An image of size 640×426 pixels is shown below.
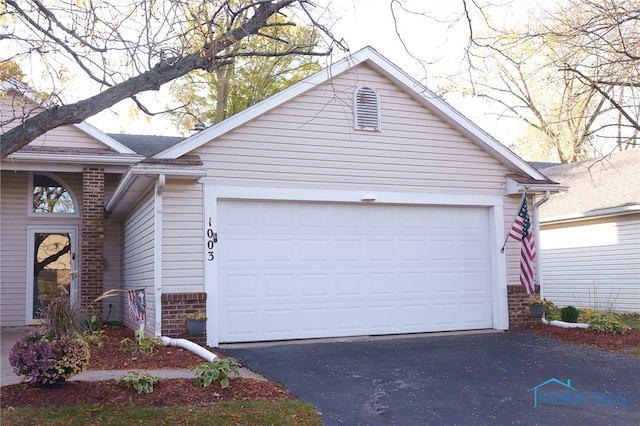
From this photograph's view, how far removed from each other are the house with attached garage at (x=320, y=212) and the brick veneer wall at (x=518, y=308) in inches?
1.6

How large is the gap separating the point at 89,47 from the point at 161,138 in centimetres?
1083

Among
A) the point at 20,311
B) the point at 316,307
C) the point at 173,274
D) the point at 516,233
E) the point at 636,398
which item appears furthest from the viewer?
the point at 20,311

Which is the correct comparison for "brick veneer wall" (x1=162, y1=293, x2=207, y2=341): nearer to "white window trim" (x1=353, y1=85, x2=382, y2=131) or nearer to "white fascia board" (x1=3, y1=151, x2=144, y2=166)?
"white window trim" (x1=353, y1=85, x2=382, y2=131)

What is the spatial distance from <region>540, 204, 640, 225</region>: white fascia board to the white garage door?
5.58 meters

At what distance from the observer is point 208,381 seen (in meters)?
6.85

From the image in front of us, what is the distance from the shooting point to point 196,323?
9.76 m

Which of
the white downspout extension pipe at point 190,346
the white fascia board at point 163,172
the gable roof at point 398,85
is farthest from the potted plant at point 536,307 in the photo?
the white fascia board at point 163,172

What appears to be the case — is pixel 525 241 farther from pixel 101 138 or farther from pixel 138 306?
pixel 101 138

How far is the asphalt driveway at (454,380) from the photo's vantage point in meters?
6.59

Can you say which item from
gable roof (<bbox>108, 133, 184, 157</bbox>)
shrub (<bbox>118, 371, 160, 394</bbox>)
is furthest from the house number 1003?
gable roof (<bbox>108, 133, 184, 157</bbox>)

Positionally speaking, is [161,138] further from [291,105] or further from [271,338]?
[271,338]

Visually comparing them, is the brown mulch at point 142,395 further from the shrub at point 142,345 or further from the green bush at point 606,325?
the green bush at point 606,325

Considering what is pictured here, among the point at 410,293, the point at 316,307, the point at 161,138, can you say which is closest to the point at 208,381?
the point at 316,307

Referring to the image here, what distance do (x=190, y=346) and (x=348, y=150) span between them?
4.57 m
